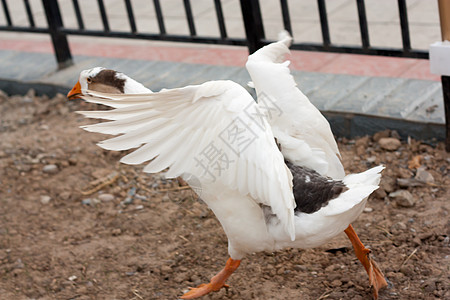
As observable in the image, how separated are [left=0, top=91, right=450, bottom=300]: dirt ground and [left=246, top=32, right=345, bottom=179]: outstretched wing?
1.82 feet

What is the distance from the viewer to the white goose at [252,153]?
2.24m

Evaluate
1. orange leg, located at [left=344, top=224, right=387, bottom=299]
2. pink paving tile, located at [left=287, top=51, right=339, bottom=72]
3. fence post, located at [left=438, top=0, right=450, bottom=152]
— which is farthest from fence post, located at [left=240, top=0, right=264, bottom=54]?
orange leg, located at [left=344, top=224, right=387, bottom=299]

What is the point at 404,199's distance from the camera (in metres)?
3.32

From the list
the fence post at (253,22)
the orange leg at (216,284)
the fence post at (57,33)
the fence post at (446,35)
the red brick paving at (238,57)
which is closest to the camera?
the orange leg at (216,284)

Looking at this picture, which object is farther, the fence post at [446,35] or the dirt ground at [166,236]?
the fence post at [446,35]

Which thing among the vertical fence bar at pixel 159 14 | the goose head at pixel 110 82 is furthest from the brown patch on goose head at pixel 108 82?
the vertical fence bar at pixel 159 14

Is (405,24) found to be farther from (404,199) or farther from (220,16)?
(220,16)

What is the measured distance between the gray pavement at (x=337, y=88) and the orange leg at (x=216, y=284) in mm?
1595

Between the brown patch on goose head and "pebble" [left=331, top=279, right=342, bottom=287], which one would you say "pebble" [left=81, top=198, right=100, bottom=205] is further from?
"pebble" [left=331, top=279, right=342, bottom=287]

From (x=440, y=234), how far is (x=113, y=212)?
183 cm

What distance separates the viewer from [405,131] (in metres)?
3.88

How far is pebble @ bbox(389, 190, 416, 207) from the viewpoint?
3.32 m

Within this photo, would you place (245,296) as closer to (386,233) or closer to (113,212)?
(386,233)

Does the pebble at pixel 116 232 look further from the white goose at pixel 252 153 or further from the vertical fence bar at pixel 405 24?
the vertical fence bar at pixel 405 24
